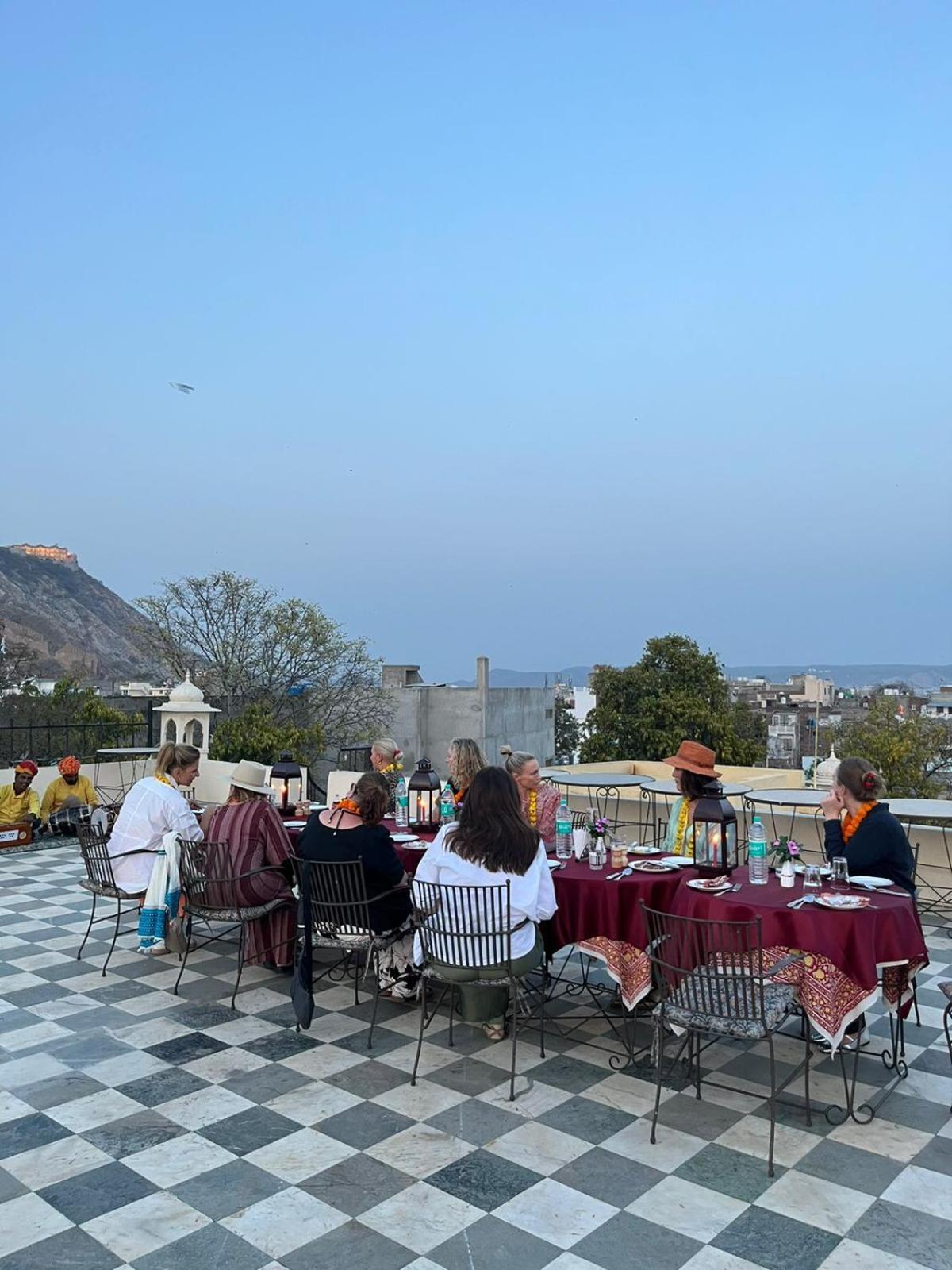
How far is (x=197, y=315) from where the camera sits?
1973 centimetres

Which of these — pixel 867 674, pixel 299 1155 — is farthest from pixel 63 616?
pixel 867 674

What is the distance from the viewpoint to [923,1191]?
300 centimetres

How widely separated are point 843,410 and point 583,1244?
83.2 ft

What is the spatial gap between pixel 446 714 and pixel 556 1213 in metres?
35.4

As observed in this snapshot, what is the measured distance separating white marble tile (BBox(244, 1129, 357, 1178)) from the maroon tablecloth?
5.45 ft

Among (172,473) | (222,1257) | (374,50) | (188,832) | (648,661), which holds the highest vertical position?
(374,50)

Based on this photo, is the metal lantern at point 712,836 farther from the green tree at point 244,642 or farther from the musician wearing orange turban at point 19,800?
the green tree at point 244,642

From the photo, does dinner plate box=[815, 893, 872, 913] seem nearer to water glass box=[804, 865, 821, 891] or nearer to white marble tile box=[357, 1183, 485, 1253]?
water glass box=[804, 865, 821, 891]

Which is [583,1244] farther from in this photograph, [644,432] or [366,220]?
[644,432]

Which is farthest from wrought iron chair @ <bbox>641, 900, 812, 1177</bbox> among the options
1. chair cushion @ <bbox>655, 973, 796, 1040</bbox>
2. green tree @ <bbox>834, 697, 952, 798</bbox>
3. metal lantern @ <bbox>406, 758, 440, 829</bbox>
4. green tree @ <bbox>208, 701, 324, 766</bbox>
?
green tree @ <bbox>834, 697, 952, 798</bbox>

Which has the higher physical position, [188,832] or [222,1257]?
[188,832]

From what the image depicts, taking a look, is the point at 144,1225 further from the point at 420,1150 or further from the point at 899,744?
the point at 899,744

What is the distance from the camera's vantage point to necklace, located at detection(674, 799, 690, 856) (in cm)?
500

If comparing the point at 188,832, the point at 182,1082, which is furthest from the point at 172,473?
the point at 182,1082
